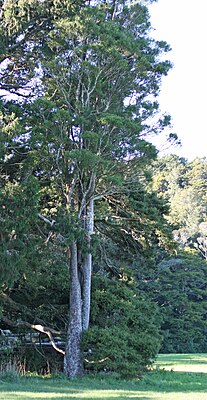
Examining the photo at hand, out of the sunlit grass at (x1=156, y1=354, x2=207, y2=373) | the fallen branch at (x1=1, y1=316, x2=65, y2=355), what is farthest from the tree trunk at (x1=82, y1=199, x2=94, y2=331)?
the sunlit grass at (x1=156, y1=354, x2=207, y2=373)

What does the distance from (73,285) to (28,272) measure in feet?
4.75

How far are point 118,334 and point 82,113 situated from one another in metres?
6.12

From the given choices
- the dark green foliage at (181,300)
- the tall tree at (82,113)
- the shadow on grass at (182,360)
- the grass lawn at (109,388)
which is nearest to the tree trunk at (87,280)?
the tall tree at (82,113)

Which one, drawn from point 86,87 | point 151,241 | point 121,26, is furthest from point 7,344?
point 121,26

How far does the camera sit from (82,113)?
14.2 m

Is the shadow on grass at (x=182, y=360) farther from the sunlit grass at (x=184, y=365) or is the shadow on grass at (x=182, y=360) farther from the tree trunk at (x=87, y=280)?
the tree trunk at (x=87, y=280)

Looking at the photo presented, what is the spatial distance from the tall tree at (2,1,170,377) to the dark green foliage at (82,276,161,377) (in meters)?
0.60

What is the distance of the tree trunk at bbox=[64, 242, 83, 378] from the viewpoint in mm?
14344

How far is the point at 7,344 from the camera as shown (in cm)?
1483

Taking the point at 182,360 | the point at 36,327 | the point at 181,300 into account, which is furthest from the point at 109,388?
the point at 181,300

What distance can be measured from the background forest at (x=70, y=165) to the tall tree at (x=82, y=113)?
1.3 inches

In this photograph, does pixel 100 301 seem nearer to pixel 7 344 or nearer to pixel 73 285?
pixel 73 285

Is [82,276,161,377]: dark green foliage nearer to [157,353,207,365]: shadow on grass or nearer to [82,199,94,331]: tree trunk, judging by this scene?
[82,199,94,331]: tree trunk

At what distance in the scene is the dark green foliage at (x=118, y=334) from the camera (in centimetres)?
1367
